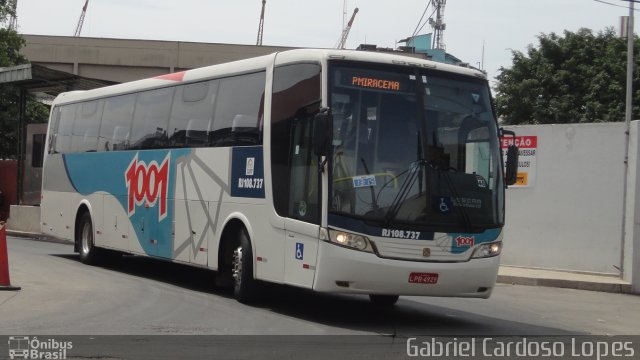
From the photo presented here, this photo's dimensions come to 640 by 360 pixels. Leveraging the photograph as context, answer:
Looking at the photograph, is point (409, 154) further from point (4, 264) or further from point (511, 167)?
point (4, 264)

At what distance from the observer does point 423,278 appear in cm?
1032

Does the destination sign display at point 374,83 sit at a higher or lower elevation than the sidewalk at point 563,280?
higher

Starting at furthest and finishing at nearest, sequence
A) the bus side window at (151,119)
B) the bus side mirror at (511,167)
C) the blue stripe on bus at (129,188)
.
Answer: the bus side window at (151,119) → the blue stripe on bus at (129,188) → the bus side mirror at (511,167)

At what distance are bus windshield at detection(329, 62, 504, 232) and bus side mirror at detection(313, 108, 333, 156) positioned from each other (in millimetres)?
232

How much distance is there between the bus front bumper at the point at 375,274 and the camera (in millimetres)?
10094

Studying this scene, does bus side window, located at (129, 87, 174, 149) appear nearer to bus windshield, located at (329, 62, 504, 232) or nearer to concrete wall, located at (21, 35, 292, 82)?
bus windshield, located at (329, 62, 504, 232)

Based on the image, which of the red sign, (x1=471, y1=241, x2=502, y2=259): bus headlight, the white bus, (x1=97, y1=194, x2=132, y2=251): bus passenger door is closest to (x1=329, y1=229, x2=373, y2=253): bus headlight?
the white bus

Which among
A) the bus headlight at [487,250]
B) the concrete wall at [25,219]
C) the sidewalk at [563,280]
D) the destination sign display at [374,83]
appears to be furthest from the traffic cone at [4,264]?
the concrete wall at [25,219]

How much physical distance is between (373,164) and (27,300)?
524cm

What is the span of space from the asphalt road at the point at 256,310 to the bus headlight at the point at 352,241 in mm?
1032

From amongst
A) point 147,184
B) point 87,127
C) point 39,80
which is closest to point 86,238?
point 87,127

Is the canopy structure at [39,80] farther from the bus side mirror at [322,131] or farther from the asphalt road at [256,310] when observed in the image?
the bus side mirror at [322,131]

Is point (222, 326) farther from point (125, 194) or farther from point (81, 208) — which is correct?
point (81, 208)

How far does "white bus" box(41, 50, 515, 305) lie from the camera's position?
1017cm
